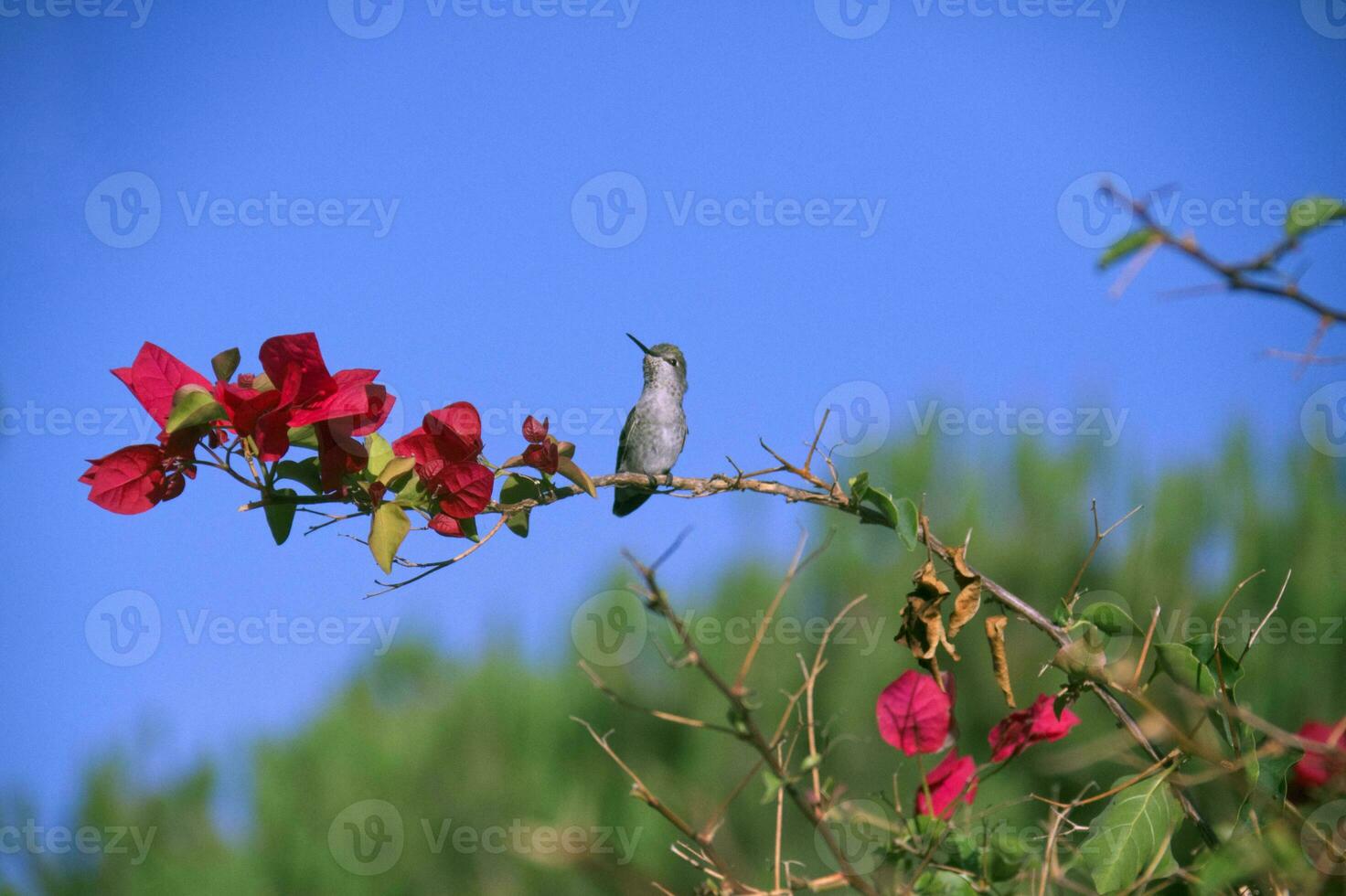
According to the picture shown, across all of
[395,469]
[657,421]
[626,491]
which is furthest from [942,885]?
[657,421]

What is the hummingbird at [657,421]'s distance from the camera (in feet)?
14.3

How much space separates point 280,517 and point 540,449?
0.33m

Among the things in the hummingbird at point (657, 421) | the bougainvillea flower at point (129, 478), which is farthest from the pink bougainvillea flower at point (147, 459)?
the hummingbird at point (657, 421)

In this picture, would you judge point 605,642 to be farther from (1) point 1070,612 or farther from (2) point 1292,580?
(1) point 1070,612

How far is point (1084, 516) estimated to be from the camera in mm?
9664

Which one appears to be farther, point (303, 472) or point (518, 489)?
point (518, 489)

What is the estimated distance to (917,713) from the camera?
1116 mm

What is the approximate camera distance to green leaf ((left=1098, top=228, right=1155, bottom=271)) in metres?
0.55

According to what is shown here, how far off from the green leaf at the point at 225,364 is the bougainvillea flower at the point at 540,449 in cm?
36

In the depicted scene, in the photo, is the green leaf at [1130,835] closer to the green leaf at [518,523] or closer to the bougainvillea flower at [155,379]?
the green leaf at [518,523]

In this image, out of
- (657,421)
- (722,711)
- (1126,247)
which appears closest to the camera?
(1126,247)

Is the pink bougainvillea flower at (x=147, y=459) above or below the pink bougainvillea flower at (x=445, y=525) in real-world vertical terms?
above

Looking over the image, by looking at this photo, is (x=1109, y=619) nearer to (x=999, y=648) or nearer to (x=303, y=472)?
(x=999, y=648)

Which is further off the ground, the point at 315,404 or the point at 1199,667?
the point at 315,404
